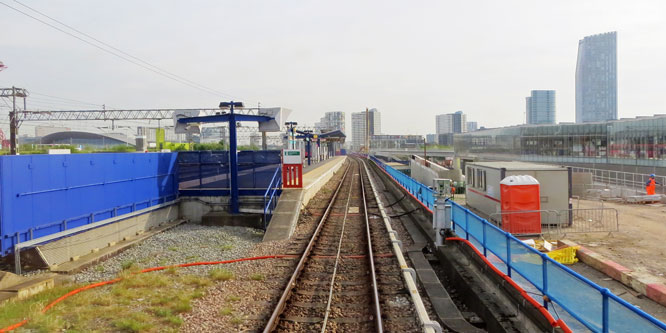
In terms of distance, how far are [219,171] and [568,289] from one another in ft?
59.9

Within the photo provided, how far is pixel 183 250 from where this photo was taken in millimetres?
14000

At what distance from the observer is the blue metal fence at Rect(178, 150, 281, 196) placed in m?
21.4

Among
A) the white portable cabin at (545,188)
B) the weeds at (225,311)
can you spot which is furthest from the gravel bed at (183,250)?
the white portable cabin at (545,188)

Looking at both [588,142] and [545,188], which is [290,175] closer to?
[545,188]

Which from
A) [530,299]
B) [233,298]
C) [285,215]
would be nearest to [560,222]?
[530,299]

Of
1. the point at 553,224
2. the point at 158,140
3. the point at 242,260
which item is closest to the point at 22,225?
the point at 242,260

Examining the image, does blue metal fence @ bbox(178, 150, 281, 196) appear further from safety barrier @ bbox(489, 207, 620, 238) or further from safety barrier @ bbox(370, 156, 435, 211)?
safety barrier @ bbox(489, 207, 620, 238)

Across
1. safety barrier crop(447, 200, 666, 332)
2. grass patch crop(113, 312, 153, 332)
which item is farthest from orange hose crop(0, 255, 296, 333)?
safety barrier crop(447, 200, 666, 332)

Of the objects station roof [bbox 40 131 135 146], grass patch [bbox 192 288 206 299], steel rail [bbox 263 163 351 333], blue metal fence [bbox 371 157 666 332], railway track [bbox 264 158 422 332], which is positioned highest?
station roof [bbox 40 131 135 146]

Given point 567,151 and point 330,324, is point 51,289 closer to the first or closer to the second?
point 330,324

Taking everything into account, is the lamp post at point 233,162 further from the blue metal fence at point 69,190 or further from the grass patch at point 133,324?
the grass patch at point 133,324

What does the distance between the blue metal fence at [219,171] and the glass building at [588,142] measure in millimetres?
27155

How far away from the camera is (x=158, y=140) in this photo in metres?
45.2

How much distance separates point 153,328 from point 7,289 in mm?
4629
